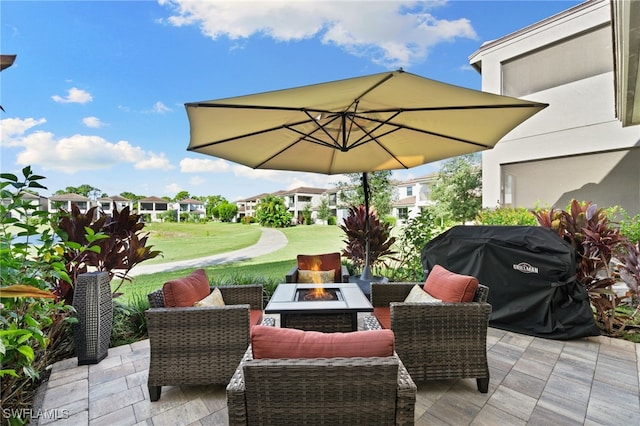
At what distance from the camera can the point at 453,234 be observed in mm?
3986

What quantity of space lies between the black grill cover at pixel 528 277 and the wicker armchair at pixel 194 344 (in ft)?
9.49

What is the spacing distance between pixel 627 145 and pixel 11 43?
11.5 meters

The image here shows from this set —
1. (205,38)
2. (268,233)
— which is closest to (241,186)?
(268,233)

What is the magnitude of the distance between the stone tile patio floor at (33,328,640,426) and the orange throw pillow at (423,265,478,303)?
69cm

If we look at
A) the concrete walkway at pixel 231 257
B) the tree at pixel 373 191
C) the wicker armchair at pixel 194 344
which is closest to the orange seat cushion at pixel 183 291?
the wicker armchair at pixel 194 344

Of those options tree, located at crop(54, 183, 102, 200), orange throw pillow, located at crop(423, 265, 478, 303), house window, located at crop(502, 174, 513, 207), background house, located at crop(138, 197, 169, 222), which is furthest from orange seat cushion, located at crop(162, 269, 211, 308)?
background house, located at crop(138, 197, 169, 222)

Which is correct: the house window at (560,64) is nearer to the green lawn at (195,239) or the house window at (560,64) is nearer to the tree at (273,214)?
the green lawn at (195,239)

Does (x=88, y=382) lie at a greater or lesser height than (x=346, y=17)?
lesser

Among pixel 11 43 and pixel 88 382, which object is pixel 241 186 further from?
pixel 88 382

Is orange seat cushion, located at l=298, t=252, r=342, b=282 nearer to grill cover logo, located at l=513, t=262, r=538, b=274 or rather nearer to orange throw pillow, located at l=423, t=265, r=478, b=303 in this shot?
orange throw pillow, located at l=423, t=265, r=478, b=303

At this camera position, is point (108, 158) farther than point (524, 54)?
Yes

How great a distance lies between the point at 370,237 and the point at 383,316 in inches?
96.5

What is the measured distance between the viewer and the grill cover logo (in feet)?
11.0

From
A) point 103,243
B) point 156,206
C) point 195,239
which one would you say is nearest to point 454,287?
point 103,243
